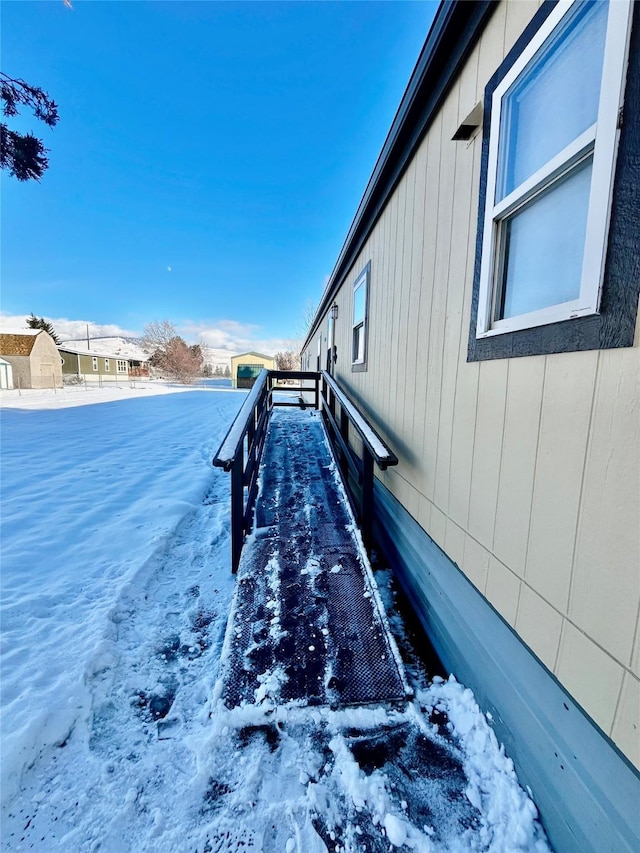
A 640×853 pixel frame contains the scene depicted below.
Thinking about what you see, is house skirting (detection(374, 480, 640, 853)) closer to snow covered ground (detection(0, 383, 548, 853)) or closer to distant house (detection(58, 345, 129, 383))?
snow covered ground (detection(0, 383, 548, 853))

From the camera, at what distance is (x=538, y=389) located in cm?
131

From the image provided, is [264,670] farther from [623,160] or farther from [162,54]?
[162,54]

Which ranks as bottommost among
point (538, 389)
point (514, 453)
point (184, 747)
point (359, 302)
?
point (184, 747)

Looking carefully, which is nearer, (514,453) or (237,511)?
(514,453)

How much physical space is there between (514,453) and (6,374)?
29588 millimetres

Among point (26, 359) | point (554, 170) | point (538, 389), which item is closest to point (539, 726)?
point (538, 389)

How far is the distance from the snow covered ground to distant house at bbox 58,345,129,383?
3228 cm

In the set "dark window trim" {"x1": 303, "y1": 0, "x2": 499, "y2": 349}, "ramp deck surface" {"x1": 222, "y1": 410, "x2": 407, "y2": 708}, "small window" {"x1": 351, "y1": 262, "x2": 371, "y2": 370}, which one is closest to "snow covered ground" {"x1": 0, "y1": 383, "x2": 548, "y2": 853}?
"ramp deck surface" {"x1": 222, "y1": 410, "x2": 407, "y2": 708}

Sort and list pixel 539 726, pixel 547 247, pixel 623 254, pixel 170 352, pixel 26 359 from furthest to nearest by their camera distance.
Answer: pixel 170 352
pixel 26 359
pixel 547 247
pixel 539 726
pixel 623 254

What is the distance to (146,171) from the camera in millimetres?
13688

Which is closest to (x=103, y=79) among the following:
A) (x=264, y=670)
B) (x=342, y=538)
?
(x=342, y=538)

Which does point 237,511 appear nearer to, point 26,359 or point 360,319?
point 360,319

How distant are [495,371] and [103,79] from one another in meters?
10.5

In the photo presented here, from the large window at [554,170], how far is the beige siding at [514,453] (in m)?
0.17
